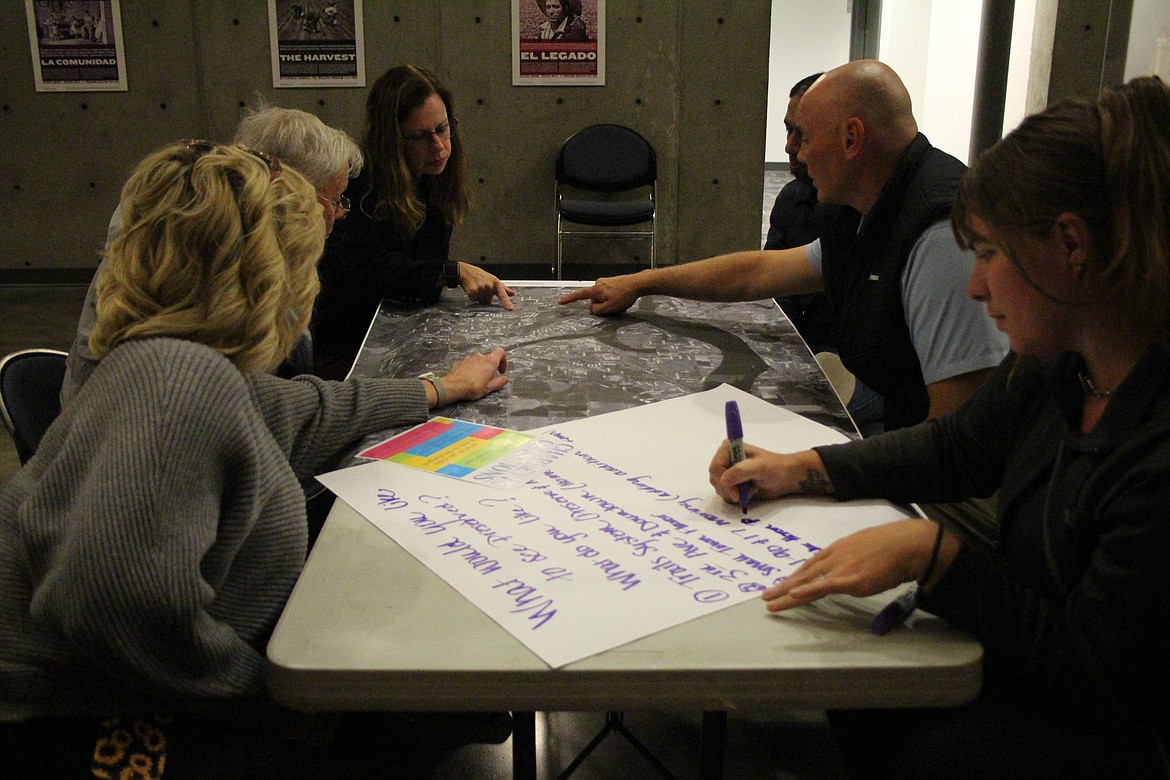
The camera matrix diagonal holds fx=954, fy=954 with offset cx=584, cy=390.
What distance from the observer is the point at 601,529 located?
1.09m

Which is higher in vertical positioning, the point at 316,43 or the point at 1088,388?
the point at 316,43

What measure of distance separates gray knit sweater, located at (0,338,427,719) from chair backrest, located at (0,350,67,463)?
0.51 metres

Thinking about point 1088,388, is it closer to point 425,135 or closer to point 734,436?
point 734,436

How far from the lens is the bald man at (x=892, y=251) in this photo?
1649mm

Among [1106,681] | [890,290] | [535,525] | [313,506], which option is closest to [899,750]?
[1106,681]

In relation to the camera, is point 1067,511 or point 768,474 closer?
point 1067,511

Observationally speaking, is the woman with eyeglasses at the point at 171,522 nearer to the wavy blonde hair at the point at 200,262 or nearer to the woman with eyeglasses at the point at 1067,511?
the wavy blonde hair at the point at 200,262

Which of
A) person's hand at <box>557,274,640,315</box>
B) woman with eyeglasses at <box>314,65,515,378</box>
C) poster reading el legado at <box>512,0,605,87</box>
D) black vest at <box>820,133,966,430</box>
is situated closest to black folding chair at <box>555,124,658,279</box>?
poster reading el legado at <box>512,0,605,87</box>

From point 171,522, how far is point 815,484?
73cm

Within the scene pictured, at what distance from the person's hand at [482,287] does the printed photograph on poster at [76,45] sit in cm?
434

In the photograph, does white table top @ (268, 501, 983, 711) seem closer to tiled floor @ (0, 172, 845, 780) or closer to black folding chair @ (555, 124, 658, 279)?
tiled floor @ (0, 172, 845, 780)

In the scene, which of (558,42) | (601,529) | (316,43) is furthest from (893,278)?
(316,43)

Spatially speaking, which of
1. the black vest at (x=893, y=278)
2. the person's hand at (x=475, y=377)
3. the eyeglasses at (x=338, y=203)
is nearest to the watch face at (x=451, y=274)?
the eyeglasses at (x=338, y=203)

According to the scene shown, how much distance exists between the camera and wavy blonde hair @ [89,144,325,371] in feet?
3.51
